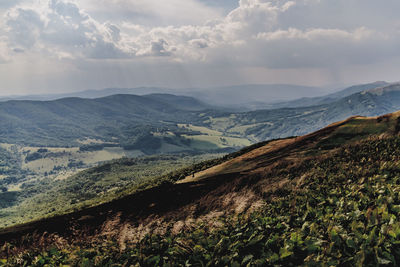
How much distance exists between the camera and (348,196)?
18219 mm

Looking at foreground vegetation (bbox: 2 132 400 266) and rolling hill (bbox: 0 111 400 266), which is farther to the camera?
rolling hill (bbox: 0 111 400 266)

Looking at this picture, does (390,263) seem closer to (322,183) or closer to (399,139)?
(322,183)

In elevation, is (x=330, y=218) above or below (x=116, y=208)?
above

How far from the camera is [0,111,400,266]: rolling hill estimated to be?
10.3m

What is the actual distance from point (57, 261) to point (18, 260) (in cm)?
314

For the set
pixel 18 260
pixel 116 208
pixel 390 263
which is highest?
pixel 390 263

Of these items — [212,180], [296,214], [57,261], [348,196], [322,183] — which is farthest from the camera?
[212,180]

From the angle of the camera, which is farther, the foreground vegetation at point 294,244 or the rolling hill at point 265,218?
the rolling hill at point 265,218

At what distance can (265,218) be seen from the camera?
1659cm

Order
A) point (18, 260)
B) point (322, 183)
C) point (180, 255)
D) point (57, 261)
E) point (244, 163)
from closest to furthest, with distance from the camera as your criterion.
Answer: point (180, 255), point (57, 261), point (18, 260), point (322, 183), point (244, 163)

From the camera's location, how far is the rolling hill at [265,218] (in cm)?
1032

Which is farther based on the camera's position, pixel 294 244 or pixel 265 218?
pixel 265 218

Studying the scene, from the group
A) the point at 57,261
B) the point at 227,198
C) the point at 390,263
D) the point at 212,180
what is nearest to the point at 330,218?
the point at 390,263

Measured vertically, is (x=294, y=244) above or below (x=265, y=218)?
above
